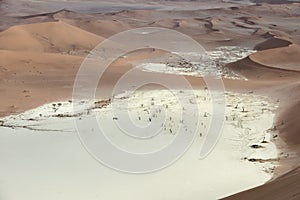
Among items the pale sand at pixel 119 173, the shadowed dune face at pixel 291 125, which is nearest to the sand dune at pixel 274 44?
the pale sand at pixel 119 173

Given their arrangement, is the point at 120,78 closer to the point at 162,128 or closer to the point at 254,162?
the point at 162,128

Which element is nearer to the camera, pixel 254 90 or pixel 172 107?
pixel 172 107

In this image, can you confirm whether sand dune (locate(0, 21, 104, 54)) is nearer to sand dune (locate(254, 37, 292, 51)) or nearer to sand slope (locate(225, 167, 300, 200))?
sand dune (locate(254, 37, 292, 51))

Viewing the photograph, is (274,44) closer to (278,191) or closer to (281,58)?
(281,58)

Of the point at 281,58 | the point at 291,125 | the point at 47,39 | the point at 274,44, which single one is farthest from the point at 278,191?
the point at 47,39

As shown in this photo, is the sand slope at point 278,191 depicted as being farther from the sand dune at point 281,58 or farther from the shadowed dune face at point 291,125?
the sand dune at point 281,58

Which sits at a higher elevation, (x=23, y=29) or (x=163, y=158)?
(x=23, y=29)

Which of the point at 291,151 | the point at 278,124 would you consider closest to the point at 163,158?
the point at 291,151
